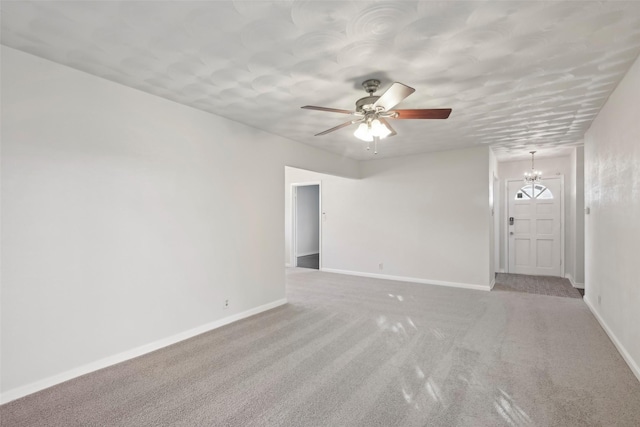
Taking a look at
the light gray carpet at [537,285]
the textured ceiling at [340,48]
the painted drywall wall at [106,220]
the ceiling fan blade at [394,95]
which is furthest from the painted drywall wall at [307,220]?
the ceiling fan blade at [394,95]

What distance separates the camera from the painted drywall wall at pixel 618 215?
2.48 meters

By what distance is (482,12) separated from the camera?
1785mm

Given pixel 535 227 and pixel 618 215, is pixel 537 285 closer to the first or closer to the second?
pixel 535 227

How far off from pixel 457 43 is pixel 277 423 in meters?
2.72

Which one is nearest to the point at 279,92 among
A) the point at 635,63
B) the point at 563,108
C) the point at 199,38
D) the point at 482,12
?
the point at 199,38

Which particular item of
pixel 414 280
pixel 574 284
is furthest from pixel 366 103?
pixel 574 284

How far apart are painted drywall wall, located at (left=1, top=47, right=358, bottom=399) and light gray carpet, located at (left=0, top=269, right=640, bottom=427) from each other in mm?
314

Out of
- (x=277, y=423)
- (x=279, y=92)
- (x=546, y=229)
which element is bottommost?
(x=277, y=423)

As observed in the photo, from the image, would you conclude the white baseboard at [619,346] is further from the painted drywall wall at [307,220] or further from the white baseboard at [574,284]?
the painted drywall wall at [307,220]

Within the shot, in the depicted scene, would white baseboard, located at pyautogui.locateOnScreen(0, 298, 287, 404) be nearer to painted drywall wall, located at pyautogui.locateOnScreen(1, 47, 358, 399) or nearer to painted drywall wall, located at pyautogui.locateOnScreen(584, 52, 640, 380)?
painted drywall wall, located at pyautogui.locateOnScreen(1, 47, 358, 399)

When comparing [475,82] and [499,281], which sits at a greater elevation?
[475,82]

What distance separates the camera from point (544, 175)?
651 centimetres

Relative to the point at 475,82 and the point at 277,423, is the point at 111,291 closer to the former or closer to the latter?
the point at 277,423

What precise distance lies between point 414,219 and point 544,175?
3117mm
